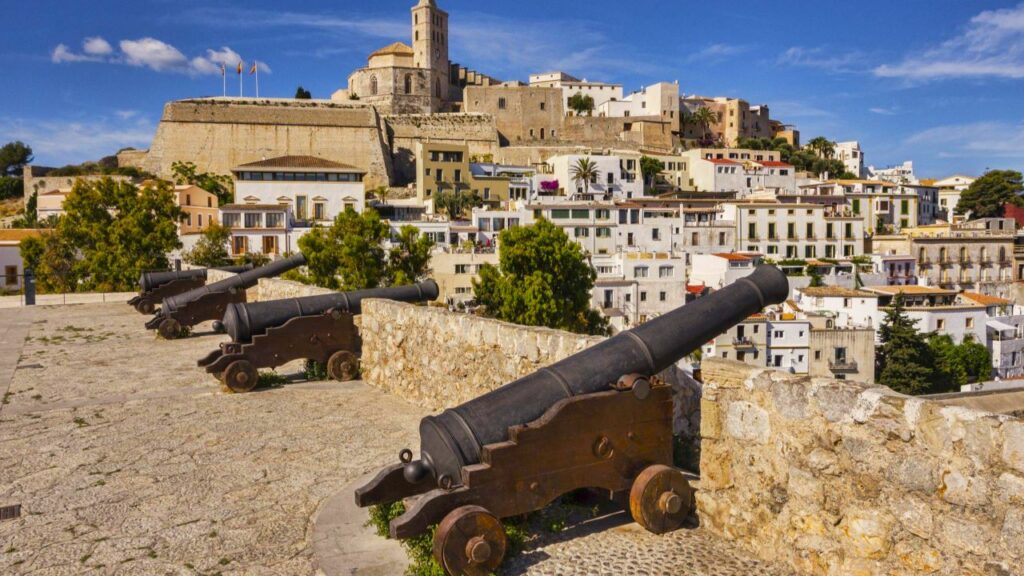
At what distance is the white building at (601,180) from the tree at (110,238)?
46.8 metres

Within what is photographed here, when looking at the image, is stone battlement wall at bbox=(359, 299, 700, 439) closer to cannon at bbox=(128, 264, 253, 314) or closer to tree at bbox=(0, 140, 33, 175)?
cannon at bbox=(128, 264, 253, 314)

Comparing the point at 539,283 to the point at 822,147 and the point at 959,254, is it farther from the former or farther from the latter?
the point at 822,147

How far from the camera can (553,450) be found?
3744 millimetres

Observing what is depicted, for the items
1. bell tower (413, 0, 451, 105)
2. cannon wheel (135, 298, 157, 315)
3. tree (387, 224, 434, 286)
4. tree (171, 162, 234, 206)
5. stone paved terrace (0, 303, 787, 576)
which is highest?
bell tower (413, 0, 451, 105)

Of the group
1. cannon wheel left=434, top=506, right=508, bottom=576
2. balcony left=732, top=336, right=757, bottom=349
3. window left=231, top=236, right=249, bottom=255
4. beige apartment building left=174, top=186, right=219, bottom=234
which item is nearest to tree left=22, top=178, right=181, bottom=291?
cannon wheel left=434, top=506, right=508, bottom=576

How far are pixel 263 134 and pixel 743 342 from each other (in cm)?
4946

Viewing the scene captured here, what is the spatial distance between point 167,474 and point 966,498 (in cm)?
470

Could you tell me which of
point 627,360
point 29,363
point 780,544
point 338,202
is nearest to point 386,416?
point 627,360

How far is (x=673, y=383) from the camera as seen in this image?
4.52m

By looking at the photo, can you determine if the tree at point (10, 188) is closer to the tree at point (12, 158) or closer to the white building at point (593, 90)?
the tree at point (12, 158)

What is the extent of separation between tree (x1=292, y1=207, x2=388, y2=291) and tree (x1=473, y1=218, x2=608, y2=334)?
9841 millimetres

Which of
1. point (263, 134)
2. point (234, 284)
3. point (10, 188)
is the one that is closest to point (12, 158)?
point (10, 188)

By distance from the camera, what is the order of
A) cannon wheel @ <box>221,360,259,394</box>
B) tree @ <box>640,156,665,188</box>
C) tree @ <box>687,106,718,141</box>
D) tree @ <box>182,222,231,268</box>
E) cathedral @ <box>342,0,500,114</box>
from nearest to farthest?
cannon wheel @ <box>221,360,259,394</box> < tree @ <box>182,222,231,268</box> < tree @ <box>640,156,665,188</box> < cathedral @ <box>342,0,500,114</box> < tree @ <box>687,106,718,141</box>

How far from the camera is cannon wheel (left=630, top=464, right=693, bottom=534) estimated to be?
3.93 metres
